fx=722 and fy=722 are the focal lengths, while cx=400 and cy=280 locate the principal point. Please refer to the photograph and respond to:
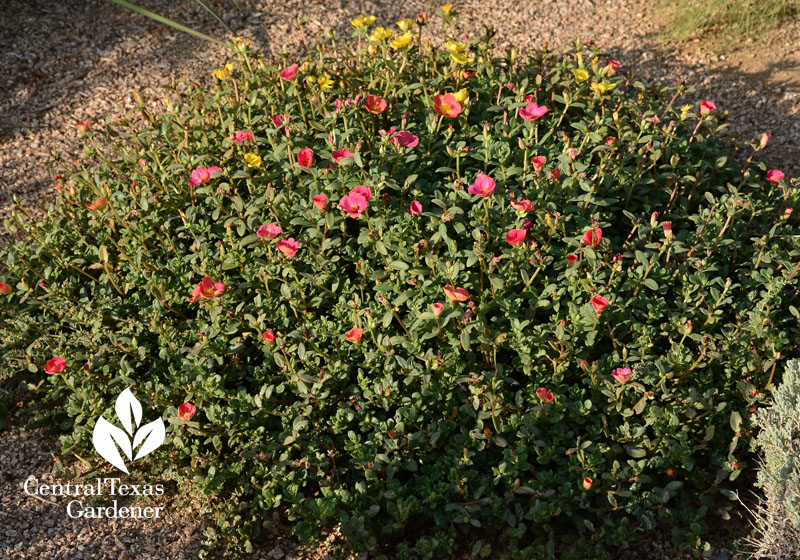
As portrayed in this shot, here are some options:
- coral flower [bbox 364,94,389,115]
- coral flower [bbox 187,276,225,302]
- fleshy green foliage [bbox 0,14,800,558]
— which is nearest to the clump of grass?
fleshy green foliage [bbox 0,14,800,558]

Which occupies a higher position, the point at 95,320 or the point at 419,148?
the point at 419,148

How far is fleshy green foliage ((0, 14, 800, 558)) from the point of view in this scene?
8.18 ft

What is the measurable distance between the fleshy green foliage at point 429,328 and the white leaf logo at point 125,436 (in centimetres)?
5

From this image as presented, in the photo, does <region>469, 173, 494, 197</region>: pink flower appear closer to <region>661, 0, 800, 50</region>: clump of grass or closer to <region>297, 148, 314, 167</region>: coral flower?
<region>297, 148, 314, 167</region>: coral flower

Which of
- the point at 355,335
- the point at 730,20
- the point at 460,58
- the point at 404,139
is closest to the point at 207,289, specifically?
the point at 355,335

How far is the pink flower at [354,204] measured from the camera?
262 cm

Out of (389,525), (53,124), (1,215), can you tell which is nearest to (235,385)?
(389,525)

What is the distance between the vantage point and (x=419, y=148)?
3.27 meters

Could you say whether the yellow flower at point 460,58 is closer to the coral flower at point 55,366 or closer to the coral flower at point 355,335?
the coral flower at point 355,335

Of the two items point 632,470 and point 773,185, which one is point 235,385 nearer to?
point 632,470

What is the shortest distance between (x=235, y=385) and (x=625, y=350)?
4.77ft

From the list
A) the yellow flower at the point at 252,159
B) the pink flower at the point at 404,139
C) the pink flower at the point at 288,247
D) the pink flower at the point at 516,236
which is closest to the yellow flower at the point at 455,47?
the pink flower at the point at 404,139

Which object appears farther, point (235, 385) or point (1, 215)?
point (1, 215)

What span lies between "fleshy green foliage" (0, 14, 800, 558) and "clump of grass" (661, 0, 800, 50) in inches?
74.3
